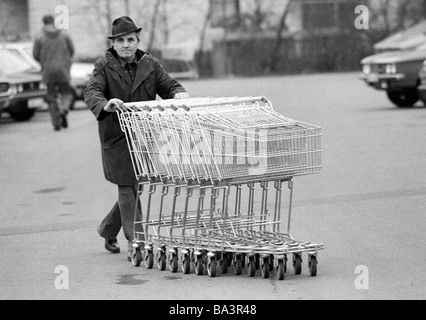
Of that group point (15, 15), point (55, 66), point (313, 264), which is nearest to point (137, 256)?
point (313, 264)

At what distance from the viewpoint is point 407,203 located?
12164 millimetres

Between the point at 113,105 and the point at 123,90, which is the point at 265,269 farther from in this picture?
the point at 123,90

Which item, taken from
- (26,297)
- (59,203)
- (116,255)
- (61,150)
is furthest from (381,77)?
(26,297)

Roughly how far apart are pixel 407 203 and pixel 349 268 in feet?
11.9

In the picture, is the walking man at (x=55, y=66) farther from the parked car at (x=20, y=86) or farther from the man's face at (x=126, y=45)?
the man's face at (x=126, y=45)

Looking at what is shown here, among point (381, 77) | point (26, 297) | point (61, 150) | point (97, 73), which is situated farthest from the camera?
point (381, 77)

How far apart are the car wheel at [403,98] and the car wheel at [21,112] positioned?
7.83m

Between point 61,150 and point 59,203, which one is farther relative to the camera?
point 61,150

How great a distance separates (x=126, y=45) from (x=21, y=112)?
57.2 ft

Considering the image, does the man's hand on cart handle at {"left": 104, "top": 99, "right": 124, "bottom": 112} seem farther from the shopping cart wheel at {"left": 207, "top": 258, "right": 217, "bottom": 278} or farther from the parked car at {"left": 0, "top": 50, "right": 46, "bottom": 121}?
the parked car at {"left": 0, "top": 50, "right": 46, "bottom": 121}

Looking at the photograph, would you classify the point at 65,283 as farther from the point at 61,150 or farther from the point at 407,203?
the point at 61,150

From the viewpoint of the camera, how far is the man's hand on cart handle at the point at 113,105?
8.90 m

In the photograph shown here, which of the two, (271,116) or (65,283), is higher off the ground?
(271,116)

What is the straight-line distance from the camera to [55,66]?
22969 mm
